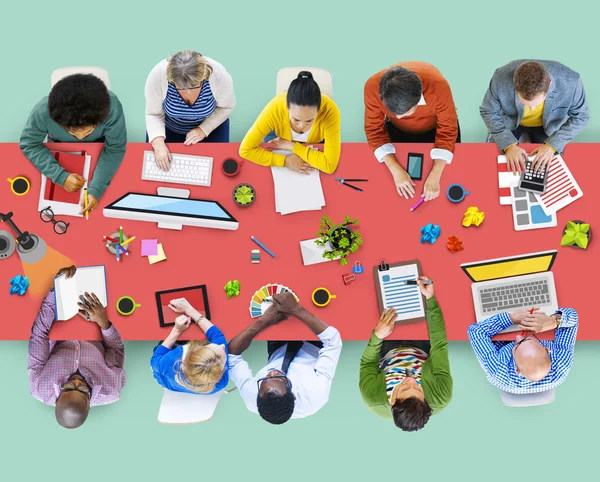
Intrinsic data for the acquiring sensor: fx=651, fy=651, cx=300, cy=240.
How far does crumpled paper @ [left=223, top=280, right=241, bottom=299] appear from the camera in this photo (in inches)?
132

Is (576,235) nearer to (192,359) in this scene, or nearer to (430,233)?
(430,233)

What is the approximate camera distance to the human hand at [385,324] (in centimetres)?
330

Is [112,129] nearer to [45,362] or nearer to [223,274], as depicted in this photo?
[223,274]

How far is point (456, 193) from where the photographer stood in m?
3.36

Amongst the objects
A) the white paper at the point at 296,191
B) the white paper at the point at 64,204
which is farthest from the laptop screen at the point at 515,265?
the white paper at the point at 64,204

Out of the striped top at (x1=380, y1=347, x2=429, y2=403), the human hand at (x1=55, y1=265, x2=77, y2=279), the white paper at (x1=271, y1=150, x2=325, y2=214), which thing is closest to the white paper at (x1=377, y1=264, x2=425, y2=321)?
the striped top at (x1=380, y1=347, x2=429, y2=403)

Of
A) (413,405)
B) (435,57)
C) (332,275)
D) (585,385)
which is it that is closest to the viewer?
(413,405)

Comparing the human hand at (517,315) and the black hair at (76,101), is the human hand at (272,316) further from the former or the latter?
the black hair at (76,101)

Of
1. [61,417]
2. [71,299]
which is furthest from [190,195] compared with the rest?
[61,417]

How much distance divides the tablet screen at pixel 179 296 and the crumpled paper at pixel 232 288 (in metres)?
0.12

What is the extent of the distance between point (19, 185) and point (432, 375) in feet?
7.75

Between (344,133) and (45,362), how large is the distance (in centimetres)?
226

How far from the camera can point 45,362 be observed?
3.65 meters

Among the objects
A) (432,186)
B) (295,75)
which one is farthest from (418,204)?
(295,75)
